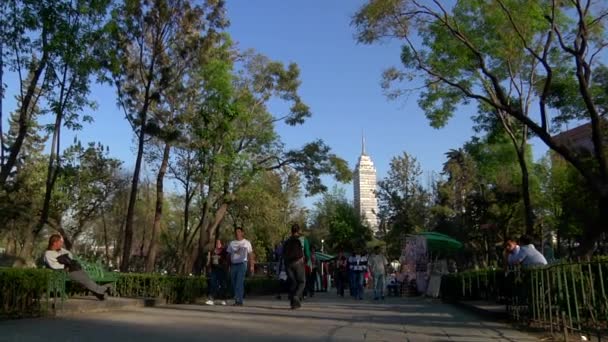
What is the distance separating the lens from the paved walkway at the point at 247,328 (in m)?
7.41

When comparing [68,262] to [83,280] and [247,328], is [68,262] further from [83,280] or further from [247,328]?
[247,328]

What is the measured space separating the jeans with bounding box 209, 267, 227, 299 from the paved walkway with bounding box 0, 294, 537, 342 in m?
3.53

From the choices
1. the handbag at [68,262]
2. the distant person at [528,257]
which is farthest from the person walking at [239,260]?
the distant person at [528,257]

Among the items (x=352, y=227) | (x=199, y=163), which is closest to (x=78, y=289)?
(x=199, y=163)

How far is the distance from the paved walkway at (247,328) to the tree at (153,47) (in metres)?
11.5

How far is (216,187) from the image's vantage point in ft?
90.1

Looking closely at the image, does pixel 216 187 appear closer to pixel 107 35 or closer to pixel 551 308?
pixel 107 35

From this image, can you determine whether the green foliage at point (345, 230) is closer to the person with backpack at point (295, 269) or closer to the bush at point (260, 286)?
the bush at point (260, 286)

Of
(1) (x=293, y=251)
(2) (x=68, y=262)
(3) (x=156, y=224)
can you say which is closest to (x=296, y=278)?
(1) (x=293, y=251)

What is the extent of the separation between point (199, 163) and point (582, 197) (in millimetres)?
23869

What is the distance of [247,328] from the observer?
8.48 m

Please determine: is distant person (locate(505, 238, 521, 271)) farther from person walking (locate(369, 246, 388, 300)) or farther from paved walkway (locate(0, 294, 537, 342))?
person walking (locate(369, 246, 388, 300))

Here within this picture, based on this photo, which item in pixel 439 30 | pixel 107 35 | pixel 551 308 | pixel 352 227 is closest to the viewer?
pixel 551 308

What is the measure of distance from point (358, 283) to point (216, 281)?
645 centimetres
